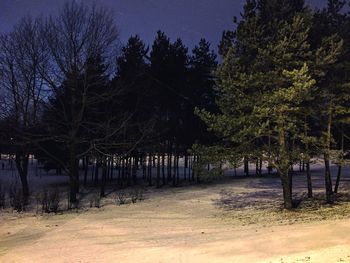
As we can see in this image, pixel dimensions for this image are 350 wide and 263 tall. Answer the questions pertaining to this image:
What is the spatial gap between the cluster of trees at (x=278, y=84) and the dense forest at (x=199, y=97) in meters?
0.06

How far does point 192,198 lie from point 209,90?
15.6 metres

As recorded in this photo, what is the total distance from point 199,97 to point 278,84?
2253 centimetres

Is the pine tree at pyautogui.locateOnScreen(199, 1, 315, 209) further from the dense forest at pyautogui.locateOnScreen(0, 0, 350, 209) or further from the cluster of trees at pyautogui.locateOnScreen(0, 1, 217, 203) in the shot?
the cluster of trees at pyautogui.locateOnScreen(0, 1, 217, 203)

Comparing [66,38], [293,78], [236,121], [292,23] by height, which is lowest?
[236,121]

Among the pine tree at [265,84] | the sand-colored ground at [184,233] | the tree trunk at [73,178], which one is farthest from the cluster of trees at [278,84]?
the tree trunk at [73,178]

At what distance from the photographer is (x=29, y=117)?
1351 inches

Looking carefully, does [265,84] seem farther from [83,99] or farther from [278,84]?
[83,99]

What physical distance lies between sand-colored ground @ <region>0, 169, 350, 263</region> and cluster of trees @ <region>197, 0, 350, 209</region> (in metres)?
2.94

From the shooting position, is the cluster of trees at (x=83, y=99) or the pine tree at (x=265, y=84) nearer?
the pine tree at (x=265, y=84)

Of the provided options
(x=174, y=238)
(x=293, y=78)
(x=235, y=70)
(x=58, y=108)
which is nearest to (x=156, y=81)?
(x=58, y=108)

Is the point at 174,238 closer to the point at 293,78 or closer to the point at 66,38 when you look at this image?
the point at 293,78

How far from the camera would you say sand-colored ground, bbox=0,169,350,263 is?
11.3 metres

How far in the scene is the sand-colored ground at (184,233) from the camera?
1134cm

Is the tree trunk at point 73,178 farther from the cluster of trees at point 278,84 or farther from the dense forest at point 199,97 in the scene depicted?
the cluster of trees at point 278,84
